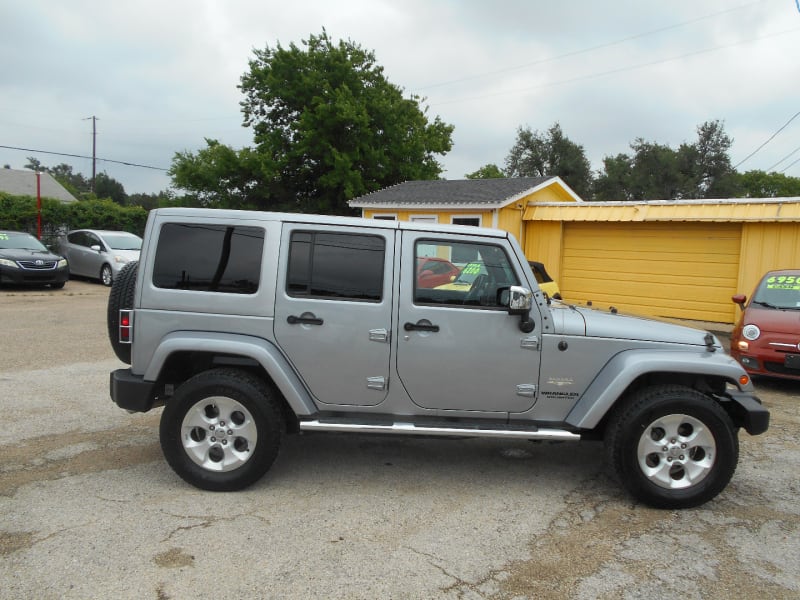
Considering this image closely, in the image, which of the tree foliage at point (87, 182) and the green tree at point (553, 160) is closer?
the green tree at point (553, 160)

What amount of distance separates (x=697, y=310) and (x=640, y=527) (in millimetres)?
11345

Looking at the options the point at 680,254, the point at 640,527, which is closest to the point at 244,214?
the point at 640,527

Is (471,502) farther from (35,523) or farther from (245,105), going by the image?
(245,105)

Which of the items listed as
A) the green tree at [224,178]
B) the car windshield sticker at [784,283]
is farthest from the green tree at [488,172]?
the car windshield sticker at [784,283]

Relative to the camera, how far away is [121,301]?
14.7 feet

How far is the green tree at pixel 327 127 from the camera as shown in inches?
1154

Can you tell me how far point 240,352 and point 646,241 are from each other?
490 inches

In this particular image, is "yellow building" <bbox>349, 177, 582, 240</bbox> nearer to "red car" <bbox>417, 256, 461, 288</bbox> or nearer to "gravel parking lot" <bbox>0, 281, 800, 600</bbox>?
"gravel parking lot" <bbox>0, 281, 800, 600</bbox>

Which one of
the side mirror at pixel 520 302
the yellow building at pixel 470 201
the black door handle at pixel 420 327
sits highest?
the yellow building at pixel 470 201

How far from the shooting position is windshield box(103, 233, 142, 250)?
18156mm

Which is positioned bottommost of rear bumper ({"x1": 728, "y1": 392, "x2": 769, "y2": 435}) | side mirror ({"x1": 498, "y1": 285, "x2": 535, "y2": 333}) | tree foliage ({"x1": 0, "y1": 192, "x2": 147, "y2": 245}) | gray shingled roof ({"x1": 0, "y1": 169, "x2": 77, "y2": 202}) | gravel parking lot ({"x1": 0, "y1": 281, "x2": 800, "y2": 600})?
gravel parking lot ({"x1": 0, "y1": 281, "x2": 800, "y2": 600})

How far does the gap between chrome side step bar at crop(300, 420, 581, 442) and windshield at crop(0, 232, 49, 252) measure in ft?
50.9

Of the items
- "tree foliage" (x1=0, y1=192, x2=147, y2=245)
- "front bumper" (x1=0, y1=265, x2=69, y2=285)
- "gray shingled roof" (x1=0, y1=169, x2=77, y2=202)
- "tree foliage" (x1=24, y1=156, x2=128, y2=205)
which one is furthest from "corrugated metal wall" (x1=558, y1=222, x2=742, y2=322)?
"tree foliage" (x1=24, y1=156, x2=128, y2=205)

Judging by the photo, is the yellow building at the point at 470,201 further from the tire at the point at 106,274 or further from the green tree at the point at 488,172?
the green tree at the point at 488,172
